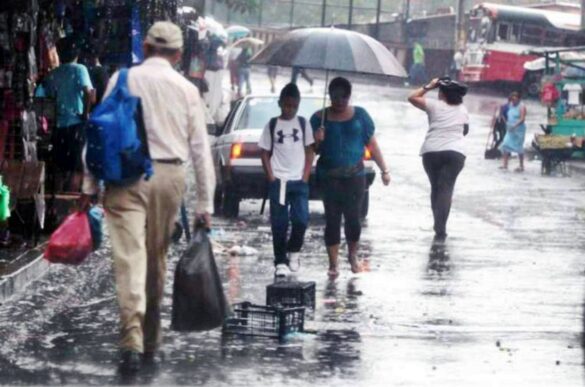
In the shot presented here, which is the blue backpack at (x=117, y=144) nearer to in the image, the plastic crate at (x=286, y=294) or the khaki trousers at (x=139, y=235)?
the khaki trousers at (x=139, y=235)

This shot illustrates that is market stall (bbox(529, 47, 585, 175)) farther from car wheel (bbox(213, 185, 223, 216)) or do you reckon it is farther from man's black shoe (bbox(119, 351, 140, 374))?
man's black shoe (bbox(119, 351, 140, 374))

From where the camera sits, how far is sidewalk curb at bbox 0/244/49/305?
Answer: 12.0 meters

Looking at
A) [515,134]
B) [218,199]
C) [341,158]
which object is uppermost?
[341,158]

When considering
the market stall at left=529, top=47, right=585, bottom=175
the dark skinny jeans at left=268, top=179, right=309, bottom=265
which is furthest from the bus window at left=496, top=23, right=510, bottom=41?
the dark skinny jeans at left=268, top=179, right=309, bottom=265

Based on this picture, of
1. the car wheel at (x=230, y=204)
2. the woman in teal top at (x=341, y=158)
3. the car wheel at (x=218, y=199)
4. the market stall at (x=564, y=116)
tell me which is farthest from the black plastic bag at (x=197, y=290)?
the market stall at (x=564, y=116)

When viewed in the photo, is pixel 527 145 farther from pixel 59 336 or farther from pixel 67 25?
pixel 59 336

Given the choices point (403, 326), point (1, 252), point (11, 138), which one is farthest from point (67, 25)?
point (403, 326)

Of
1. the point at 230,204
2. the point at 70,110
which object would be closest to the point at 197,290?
the point at 70,110

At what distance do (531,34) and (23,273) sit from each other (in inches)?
1891

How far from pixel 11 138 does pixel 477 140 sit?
82.7 feet

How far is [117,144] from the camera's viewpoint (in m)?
9.01

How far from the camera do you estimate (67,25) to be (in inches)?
698

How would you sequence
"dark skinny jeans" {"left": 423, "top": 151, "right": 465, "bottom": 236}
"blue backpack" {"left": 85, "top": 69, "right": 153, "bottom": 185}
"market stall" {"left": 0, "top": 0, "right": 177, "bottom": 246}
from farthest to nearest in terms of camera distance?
"dark skinny jeans" {"left": 423, "top": 151, "right": 465, "bottom": 236}, "market stall" {"left": 0, "top": 0, "right": 177, "bottom": 246}, "blue backpack" {"left": 85, "top": 69, "right": 153, "bottom": 185}

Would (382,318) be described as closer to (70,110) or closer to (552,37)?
(70,110)
